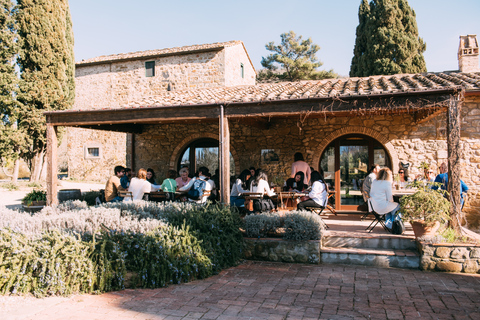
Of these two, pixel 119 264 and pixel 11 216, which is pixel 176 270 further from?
pixel 11 216

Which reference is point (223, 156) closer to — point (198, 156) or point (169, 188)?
point (169, 188)

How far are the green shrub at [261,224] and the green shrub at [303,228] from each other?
0.25m

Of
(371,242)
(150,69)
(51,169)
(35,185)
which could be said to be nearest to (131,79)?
(150,69)

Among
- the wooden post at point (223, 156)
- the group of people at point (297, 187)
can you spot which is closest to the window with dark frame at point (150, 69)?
the group of people at point (297, 187)

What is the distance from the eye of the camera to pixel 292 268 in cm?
542

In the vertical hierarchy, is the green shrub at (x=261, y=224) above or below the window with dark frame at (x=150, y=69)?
below

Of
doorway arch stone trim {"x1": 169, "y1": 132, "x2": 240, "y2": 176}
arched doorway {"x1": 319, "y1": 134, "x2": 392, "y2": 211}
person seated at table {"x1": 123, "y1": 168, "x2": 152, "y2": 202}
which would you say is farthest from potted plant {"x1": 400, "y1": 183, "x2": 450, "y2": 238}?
doorway arch stone trim {"x1": 169, "y1": 132, "x2": 240, "y2": 176}

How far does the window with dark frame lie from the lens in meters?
17.0

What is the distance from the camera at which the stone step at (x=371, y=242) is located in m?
5.82

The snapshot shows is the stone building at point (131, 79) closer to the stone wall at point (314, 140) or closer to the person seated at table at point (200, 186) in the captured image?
the stone wall at point (314, 140)

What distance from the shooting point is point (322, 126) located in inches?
381

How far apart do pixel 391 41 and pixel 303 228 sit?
1548 cm

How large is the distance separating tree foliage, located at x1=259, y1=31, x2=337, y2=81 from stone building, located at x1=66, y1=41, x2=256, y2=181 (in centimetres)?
651

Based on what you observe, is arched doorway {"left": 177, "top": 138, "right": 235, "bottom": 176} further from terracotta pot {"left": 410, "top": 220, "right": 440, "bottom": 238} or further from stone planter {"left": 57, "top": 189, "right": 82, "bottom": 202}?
terracotta pot {"left": 410, "top": 220, "right": 440, "bottom": 238}
